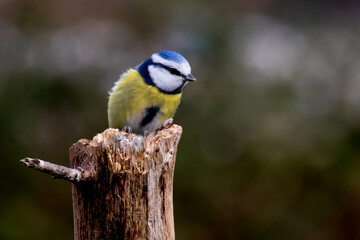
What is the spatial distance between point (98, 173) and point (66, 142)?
1.57 m

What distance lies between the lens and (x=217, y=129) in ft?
9.35

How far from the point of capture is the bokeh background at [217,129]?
2627 millimetres

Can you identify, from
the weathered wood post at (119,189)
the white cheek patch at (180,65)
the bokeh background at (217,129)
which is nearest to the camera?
the weathered wood post at (119,189)

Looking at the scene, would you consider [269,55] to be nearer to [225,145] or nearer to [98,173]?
[225,145]

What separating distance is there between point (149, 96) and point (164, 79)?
0.09 metres

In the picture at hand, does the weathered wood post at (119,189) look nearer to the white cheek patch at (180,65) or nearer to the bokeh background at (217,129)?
the white cheek patch at (180,65)

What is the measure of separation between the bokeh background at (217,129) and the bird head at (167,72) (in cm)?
87

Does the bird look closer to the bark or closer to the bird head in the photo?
the bird head

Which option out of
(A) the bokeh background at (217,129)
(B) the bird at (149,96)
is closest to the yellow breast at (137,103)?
(B) the bird at (149,96)

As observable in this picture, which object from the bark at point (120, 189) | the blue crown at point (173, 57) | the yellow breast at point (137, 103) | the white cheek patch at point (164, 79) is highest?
the blue crown at point (173, 57)

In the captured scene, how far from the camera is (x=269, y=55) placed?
375 cm

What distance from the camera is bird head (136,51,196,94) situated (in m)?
1.85

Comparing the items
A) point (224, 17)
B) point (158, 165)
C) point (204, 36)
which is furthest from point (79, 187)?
point (224, 17)

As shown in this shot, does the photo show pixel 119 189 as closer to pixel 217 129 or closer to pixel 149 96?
pixel 149 96
